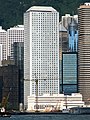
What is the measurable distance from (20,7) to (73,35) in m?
12.1

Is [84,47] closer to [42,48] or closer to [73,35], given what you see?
[42,48]

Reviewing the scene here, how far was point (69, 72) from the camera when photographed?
17525 cm

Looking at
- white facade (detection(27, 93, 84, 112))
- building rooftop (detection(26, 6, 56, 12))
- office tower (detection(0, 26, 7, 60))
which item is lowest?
white facade (detection(27, 93, 84, 112))

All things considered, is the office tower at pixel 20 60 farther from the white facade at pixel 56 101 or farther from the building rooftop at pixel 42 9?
the building rooftop at pixel 42 9

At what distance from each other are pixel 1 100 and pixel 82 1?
28.3 meters

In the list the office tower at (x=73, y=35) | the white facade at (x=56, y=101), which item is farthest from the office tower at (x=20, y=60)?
the office tower at (x=73, y=35)

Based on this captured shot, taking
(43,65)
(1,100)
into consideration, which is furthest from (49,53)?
(1,100)

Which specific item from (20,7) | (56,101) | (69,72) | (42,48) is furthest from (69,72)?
(20,7)

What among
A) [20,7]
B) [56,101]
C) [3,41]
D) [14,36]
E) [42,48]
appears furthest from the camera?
[3,41]

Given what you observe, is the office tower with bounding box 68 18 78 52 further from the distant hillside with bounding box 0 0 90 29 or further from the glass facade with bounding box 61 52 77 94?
the glass facade with bounding box 61 52 77 94

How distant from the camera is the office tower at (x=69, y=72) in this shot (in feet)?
570

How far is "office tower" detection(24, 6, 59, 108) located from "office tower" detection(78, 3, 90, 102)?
3974mm

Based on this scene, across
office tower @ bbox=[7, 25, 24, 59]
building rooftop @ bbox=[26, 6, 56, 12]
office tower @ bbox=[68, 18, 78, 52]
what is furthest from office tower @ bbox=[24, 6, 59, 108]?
office tower @ bbox=[68, 18, 78, 52]

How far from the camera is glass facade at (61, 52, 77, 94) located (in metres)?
174
